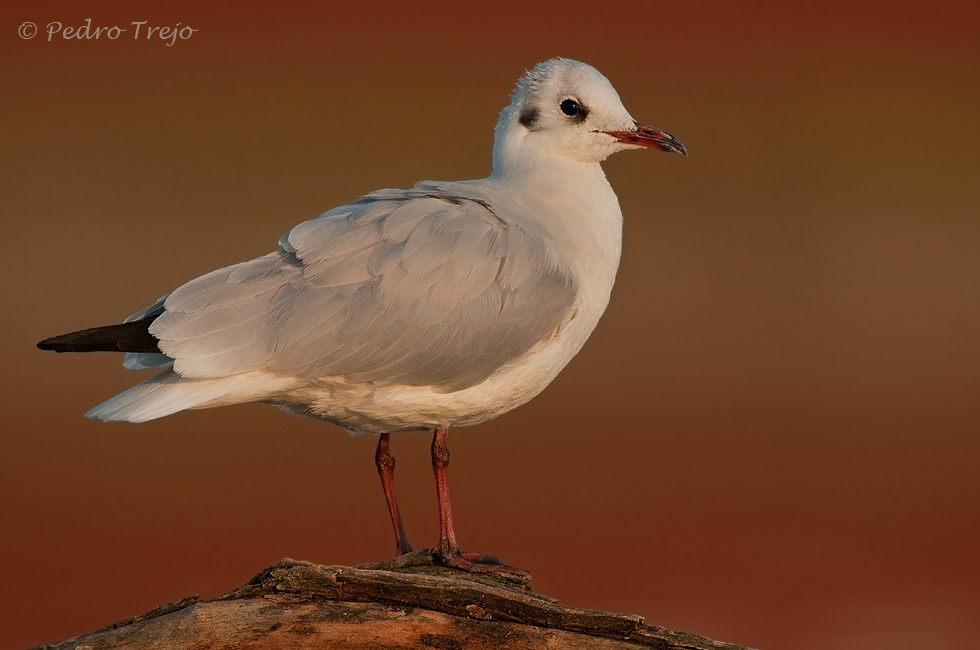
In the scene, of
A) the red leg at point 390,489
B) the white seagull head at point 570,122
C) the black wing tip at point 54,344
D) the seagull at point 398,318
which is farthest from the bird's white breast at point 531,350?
the black wing tip at point 54,344

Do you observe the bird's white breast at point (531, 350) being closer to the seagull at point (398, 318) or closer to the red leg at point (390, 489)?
the seagull at point (398, 318)

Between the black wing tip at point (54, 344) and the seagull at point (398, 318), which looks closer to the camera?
the black wing tip at point (54, 344)

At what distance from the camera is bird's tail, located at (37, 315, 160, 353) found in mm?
4238

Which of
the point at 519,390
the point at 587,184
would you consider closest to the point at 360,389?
the point at 519,390

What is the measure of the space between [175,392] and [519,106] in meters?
2.13

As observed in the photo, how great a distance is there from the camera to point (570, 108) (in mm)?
5527

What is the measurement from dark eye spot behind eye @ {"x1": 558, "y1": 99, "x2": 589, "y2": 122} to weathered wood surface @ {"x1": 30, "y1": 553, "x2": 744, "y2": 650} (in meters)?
2.28

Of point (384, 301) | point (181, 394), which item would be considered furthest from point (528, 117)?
point (181, 394)

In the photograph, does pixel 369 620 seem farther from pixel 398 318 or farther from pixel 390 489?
pixel 390 489

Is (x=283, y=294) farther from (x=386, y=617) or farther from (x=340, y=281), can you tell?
(x=386, y=617)

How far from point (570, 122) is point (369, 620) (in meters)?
2.53

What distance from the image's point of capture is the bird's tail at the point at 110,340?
4.24 metres

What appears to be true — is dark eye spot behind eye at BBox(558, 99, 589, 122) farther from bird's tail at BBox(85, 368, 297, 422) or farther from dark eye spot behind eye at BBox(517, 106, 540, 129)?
bird's tail at BBox(85, 368, 297, 422)

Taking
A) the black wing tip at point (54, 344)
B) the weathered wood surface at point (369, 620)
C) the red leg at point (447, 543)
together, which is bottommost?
the weathered wood surface at point (369, 620)
